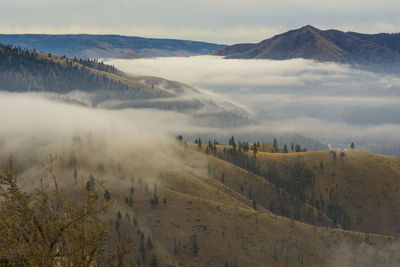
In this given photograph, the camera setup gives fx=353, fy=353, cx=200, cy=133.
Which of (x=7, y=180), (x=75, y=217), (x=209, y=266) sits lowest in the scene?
(x=209, y=266)

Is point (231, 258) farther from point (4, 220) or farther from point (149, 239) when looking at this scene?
point (4, 220)

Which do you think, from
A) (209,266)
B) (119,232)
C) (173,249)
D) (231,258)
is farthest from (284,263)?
(119,232)

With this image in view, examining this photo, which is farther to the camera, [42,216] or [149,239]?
[149,239]

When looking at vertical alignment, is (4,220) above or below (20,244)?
above

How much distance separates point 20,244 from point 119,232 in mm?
191155

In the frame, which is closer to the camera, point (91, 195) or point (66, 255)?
point (66, 255)

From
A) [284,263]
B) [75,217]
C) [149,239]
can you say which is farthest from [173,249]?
[75,217]

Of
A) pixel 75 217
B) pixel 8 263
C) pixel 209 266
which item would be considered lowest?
pixel 209 266

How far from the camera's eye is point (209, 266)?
190 metres

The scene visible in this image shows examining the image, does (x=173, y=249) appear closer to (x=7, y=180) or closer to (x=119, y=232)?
(x=119, y=232)

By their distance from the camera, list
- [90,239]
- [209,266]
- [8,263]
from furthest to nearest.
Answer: [209,266]
[90,239]
[8,263]

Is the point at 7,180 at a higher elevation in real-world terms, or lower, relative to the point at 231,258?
higher

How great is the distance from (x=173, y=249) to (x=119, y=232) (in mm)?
31690

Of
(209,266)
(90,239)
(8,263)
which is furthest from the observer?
(209,266)
